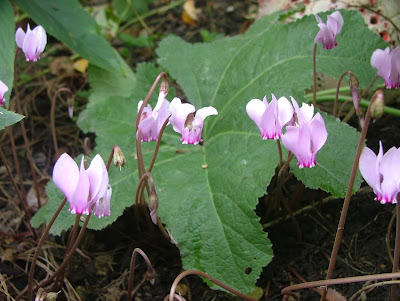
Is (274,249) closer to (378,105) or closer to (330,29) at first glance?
(330,29)

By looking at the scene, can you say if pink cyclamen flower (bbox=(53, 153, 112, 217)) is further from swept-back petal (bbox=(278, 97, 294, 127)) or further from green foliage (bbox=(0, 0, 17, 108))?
green foliage (bbox=(0, 0, 17, 108))

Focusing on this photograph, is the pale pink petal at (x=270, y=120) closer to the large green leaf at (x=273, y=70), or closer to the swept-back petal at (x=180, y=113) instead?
the swept-back petal at (x=180, y=113)

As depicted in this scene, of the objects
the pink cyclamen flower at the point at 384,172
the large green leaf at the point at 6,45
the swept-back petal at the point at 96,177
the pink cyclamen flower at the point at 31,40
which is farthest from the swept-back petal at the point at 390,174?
the large green leaf at the point at 6,45

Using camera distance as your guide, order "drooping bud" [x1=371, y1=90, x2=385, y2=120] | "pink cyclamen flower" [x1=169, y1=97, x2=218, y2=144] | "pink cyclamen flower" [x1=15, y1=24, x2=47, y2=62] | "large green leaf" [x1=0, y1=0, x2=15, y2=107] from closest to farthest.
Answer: "drooping bud" [x1=371, y1=90, x2=385, y2=120]
"pink cyclamen flower" [x1=169, y1=97, x2=218, y2=144]
"pink cyclamen flower" [x1=15, y1=24, x2=47, y2=62]
"large green leaf" [x1=0, y1=0, x2=15, y2=107]

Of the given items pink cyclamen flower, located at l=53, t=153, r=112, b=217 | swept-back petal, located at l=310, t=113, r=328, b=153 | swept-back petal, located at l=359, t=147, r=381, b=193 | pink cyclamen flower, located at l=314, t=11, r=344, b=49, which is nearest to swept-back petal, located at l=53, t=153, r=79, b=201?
pink cyclamen flower, located at l=53, t=153, r=112, b=217

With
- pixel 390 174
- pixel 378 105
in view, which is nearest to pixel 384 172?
pixel 390 174

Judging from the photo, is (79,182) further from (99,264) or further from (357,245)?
(357,245)

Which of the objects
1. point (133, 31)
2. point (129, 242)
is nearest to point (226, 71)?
point (129, 242)
